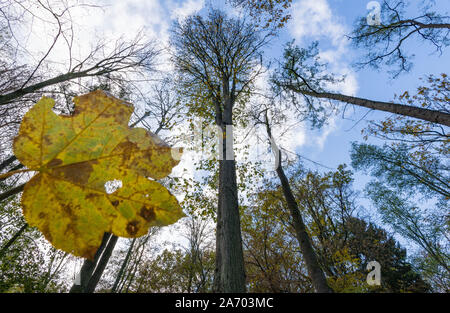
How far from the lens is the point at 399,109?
161 inches

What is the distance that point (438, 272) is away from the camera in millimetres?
13367

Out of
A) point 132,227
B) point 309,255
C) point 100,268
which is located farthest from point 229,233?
point 100,268

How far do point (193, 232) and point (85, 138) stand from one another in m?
15.5

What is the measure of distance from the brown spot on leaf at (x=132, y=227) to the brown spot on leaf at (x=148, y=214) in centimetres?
3

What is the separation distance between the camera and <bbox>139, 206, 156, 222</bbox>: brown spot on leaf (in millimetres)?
443

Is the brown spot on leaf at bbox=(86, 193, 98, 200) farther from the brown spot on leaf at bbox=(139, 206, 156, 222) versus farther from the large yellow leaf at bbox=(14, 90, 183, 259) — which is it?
the brown spot on leaf at bbox=(139, 206, 156, 222)

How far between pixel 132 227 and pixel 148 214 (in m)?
0.05

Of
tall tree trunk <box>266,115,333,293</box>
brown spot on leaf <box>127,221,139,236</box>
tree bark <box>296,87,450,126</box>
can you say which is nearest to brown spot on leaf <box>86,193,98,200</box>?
brown spot on leaf <box>127,221,139,236</box>

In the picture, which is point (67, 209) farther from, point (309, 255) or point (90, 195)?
point (309, 255)

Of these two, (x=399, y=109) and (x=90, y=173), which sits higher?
(x=399, y=109)

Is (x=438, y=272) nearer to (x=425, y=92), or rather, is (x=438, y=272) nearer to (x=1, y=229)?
(x=425, y=92)

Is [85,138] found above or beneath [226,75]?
beneath

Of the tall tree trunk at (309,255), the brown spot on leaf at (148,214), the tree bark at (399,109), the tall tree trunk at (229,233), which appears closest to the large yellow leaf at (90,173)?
the brown spot on leaf at (148,214)
